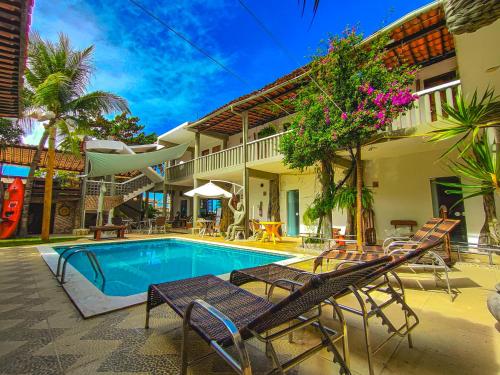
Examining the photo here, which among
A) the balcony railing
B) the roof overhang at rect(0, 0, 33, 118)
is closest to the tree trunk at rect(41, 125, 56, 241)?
the roof overhang at rect(0, 0, 33, 118)

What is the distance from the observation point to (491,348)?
6.89 ft

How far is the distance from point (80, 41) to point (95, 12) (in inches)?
242

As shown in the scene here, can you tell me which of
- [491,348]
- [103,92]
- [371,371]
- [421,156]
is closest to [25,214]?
[103,92]

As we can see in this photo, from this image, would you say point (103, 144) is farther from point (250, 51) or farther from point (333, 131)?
point (333, 131)

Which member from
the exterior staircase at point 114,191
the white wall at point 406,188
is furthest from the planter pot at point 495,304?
the exterior staircase at point 114,191

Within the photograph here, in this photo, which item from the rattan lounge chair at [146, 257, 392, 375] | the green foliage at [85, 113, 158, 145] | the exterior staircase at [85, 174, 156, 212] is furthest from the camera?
the green foliage at [85, 113, 158, 145]

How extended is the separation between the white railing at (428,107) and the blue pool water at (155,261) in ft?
16.4

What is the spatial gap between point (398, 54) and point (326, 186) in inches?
177

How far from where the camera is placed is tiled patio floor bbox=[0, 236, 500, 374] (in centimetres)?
189

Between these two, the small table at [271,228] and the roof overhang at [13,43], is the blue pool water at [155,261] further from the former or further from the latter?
the roof overhang at [13,43]

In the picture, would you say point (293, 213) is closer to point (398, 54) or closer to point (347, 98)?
point (347, 98)

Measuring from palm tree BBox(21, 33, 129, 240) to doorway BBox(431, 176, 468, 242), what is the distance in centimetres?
1351

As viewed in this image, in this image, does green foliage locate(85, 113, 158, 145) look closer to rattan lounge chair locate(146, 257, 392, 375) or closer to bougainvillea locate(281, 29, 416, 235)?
bougainvillea locate(281, 29, 416, 235)

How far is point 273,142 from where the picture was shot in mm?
10086
